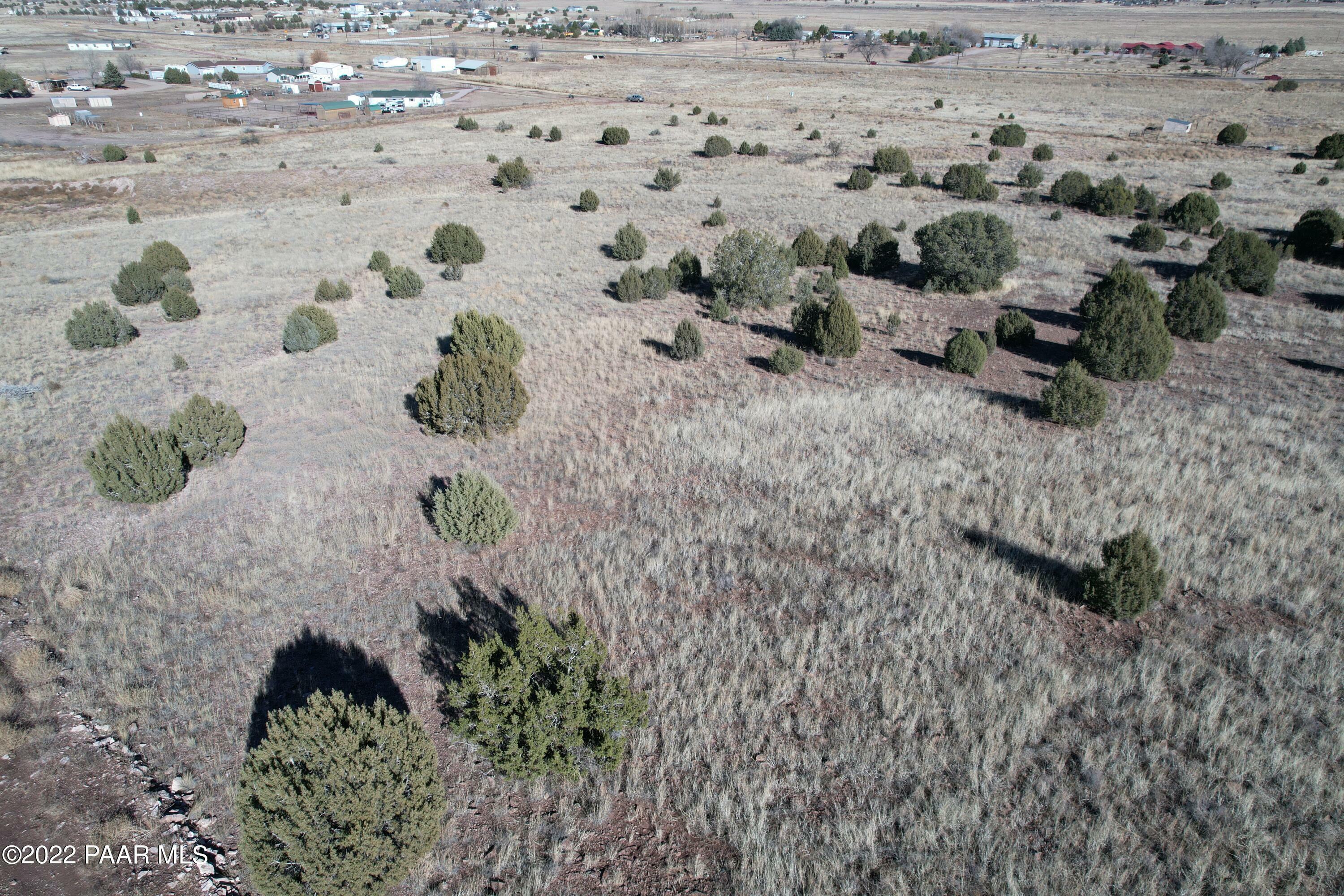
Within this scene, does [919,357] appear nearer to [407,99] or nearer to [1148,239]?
[1148,239]

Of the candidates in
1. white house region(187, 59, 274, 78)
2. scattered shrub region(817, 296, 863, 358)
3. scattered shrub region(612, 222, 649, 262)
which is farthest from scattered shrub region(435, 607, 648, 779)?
white house region(187, 59, 274, 78)

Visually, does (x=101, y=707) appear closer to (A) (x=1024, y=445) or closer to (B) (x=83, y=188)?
(A) (x=1024, y=445)

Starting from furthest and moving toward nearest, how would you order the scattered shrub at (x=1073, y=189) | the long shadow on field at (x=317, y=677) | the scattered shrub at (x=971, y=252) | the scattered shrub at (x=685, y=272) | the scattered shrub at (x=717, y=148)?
the scattered shrub at (x=717, y=148), the scattered shrub at (x=1073, y=189), the scattered shrub at (x=685, y=272), the scattered shrub at (x=971, y=252), the long shadow on field at (x=317, y=677)

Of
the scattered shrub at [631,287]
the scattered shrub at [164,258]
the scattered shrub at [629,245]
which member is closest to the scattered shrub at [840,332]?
the scattered shrub at [631,287]

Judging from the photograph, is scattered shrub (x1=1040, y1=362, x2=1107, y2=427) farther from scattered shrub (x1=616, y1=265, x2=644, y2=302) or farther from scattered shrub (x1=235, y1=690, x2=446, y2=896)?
scattered shrub (x1=235, y1=690, x2=446, y2=896)

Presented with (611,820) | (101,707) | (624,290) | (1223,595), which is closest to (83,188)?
(624,290)

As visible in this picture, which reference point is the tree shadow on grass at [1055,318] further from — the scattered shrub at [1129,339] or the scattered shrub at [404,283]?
the scattered shrub at [404,283]
